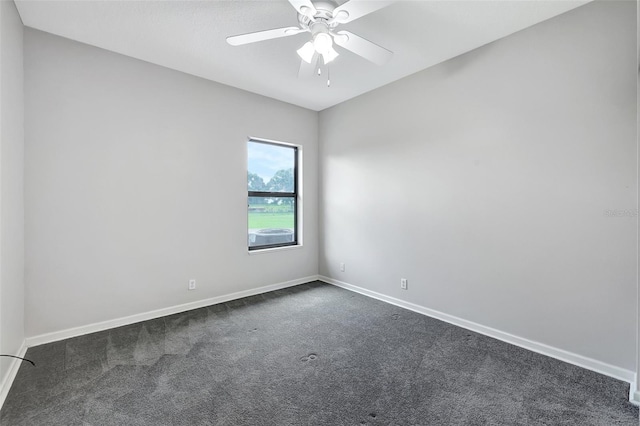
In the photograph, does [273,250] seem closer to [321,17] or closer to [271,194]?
[271,194]

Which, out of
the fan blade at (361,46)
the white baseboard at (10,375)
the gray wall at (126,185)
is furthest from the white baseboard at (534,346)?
the white baseboard at (10,375)

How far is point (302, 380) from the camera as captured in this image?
2059 millimetres

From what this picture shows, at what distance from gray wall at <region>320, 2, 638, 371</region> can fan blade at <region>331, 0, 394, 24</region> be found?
1592mm

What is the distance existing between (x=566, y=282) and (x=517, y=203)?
720 millimetres

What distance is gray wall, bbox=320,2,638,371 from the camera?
6.88ft

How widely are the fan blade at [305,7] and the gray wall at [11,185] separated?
1.96m

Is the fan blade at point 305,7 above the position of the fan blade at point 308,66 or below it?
above

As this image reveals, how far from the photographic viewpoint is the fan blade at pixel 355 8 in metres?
1.67

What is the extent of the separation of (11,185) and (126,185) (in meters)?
0.87

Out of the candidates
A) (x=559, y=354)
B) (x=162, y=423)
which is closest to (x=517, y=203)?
(x=559, y=354)

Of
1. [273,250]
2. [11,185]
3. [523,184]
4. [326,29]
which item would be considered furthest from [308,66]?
[273,250]

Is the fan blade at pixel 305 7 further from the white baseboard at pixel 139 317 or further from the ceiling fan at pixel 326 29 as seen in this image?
the white baseboard at pixel 139 317

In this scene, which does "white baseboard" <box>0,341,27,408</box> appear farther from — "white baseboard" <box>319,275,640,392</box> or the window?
"white baseboard" <box>319,275,640,392</box>

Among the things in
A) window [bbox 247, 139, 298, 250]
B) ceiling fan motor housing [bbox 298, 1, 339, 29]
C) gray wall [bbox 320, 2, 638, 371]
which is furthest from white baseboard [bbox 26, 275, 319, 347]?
ceiling fan motor housing [bbox 298, 1, 339, 29]
